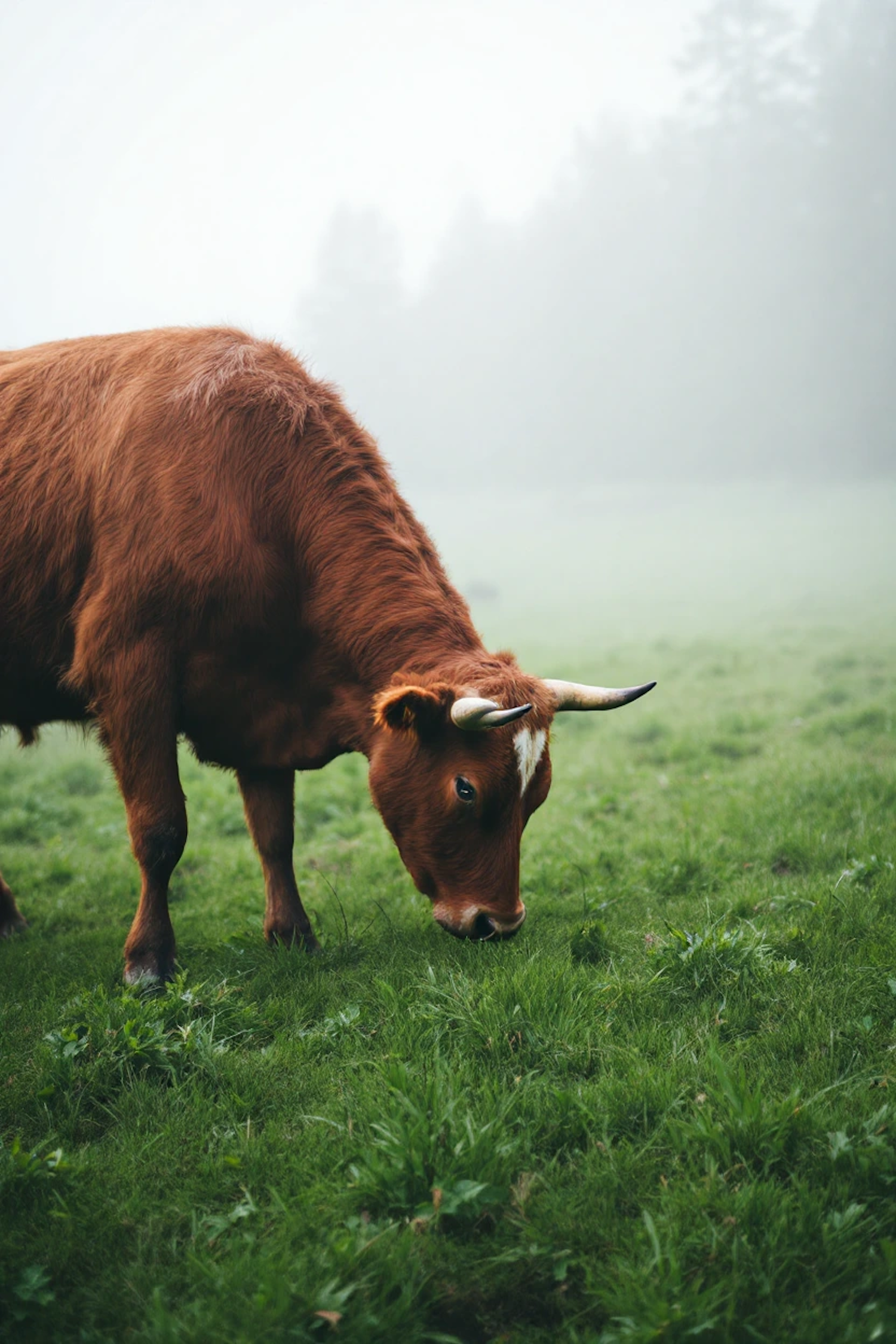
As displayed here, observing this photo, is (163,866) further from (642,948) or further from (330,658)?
(642,948)

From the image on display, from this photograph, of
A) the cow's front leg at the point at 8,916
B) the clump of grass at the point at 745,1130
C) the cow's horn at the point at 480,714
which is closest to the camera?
the clump of grass at the point at 745,1130

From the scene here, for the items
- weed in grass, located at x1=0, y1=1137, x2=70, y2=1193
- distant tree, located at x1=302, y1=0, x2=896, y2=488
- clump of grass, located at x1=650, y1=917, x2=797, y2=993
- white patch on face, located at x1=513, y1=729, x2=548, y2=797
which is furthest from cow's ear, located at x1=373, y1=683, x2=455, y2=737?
distant tree, located at x1=302, y1=0, x2=896, y2=488

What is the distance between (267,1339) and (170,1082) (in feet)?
4.67

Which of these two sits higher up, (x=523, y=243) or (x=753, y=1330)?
(x=523, y=243)

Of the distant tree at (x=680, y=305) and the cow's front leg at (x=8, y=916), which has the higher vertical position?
the distant tree at (x=680, y=305)

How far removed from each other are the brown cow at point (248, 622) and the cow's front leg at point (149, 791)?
0.04 ft

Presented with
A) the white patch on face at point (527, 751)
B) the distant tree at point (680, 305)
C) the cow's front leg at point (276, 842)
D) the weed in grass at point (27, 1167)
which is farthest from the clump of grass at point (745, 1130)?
the distant tree at point (680, 305)

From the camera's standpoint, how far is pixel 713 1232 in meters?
2.43

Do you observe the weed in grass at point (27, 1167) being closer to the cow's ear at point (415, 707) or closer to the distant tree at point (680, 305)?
the cow's ear at point (415, 707)

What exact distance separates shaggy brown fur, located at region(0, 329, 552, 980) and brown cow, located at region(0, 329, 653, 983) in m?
0.01

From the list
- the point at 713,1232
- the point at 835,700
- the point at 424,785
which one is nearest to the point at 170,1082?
the point at 424,785

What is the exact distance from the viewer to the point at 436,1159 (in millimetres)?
2705

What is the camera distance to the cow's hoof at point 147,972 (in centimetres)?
435

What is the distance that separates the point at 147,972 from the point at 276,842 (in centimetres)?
103
